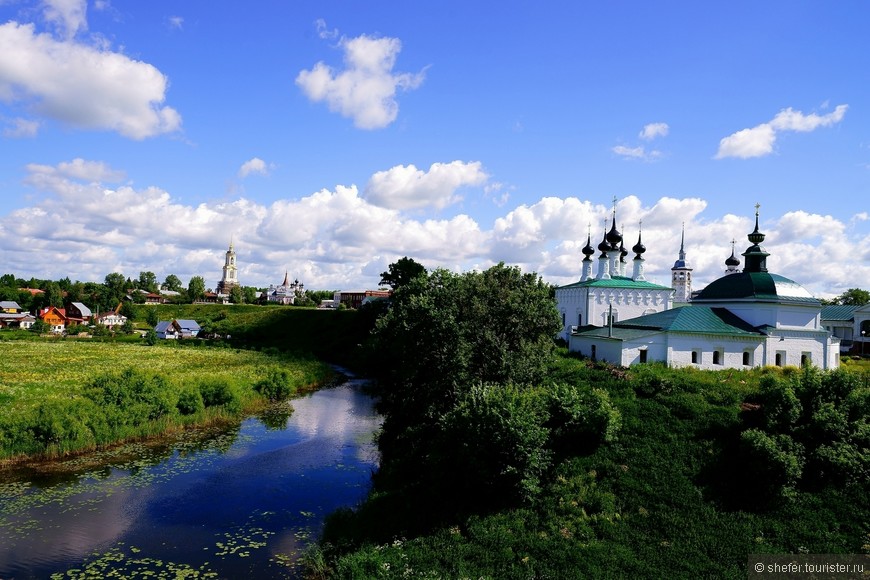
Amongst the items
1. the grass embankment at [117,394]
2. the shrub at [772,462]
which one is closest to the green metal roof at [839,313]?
the shrub at [772,462]

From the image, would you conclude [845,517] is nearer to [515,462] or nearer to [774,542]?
[774,542]

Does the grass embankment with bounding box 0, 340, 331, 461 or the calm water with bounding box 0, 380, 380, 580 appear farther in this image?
the grass embankment with bounding box 0, 340, 331, 461

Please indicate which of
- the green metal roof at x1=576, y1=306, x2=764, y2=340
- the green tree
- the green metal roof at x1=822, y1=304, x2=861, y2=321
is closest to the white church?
the green metal roof at x1=576, y1=306, x2=764, y2=340

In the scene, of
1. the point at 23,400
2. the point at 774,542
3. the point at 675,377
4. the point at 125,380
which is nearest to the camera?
the point at 774,542

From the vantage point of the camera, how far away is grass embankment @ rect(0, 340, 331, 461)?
27703 millimetres

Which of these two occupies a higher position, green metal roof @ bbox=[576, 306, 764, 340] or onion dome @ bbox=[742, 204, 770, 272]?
onion dome @ bbox=[742, 204, 770, 272]

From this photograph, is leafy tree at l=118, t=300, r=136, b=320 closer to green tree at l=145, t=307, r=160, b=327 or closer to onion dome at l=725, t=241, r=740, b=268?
green tree at l=145, t=307, r=160, b=327

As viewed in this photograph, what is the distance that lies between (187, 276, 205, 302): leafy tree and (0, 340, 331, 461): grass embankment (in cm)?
9197

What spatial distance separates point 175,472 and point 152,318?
97.7 m

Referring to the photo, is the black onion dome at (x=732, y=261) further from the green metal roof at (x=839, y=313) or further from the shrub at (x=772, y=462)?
the shrub at (x=772, y=462)

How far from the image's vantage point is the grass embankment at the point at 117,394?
2770 centimetres

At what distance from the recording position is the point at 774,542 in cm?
1705

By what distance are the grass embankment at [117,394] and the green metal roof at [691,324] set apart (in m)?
25.4

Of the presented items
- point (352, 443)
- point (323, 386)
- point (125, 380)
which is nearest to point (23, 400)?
point (125, 380)
